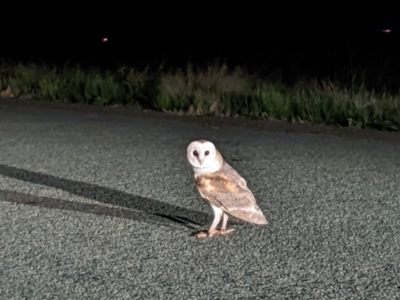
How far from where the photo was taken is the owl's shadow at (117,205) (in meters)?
7.41

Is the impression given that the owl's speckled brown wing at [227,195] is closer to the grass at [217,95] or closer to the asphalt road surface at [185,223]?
the asphalt road surface at [185,223]

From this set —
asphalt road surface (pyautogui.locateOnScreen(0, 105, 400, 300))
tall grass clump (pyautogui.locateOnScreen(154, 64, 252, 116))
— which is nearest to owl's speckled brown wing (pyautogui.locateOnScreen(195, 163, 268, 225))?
asphalt road surface (pyautogui.locateOnScreen(0, 105, 400, 300))

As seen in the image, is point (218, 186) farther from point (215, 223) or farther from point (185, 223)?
point (185, 223)

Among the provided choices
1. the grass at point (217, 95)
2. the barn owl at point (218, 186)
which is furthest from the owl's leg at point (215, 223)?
the grass at point (217, 95)

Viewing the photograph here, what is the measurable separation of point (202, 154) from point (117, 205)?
1.75 meters

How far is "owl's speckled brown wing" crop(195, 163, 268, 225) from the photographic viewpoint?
6.49m

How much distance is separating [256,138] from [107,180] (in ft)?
11.5

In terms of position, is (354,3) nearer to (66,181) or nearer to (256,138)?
(256,138)

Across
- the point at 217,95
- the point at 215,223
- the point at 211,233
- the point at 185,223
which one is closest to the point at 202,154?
the point at 215,223

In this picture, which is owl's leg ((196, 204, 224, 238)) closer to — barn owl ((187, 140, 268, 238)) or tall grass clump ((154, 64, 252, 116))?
barn owl ((187, 140, 268, 238))

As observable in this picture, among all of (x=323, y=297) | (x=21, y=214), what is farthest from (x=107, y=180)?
(x=323, y=297)

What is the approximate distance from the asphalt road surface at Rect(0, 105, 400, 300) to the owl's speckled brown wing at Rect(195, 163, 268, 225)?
Result: 232 mm

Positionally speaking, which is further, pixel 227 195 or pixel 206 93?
pixel 206 93

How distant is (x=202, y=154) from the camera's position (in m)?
6.42
